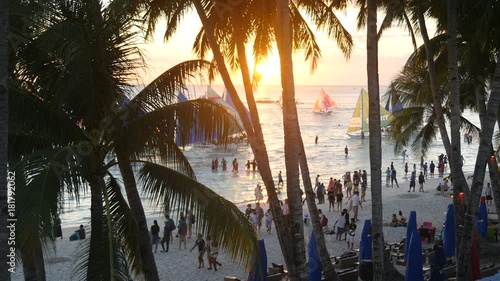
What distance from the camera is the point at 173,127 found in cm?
746

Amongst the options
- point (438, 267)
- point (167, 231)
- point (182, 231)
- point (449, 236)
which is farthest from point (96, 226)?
point (182, 231)

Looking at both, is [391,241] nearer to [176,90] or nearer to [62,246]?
[62,246]

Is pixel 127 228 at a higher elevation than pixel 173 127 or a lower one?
lower

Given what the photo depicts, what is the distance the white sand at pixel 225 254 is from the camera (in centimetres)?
1655

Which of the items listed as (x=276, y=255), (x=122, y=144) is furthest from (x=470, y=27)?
(x=122, y=144)

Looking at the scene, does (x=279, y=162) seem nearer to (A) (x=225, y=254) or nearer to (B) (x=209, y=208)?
(A) (x=225, y=254)

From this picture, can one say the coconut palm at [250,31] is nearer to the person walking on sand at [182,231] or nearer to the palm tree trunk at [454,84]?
the palm tree trunk at [454,84]

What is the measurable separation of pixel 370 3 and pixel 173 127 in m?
5.04

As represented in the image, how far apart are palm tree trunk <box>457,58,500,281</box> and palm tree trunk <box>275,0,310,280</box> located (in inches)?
163

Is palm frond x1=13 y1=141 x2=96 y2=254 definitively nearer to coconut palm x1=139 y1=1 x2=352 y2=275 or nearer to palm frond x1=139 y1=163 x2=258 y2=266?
palm frond x1=139 y1=163 x2=258 y2=266

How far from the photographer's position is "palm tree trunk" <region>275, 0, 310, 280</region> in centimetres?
892

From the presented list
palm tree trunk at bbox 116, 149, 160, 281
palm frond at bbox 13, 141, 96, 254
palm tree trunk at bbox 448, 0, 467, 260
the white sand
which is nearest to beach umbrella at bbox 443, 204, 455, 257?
palm tree trunk at bbox 448, 0, 467, 260

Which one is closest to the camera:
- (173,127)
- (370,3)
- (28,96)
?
(28,96)

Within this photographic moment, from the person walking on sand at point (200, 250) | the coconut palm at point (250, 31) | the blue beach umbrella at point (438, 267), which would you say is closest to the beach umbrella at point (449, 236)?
the blue beach umbrella at point (438, 267)
